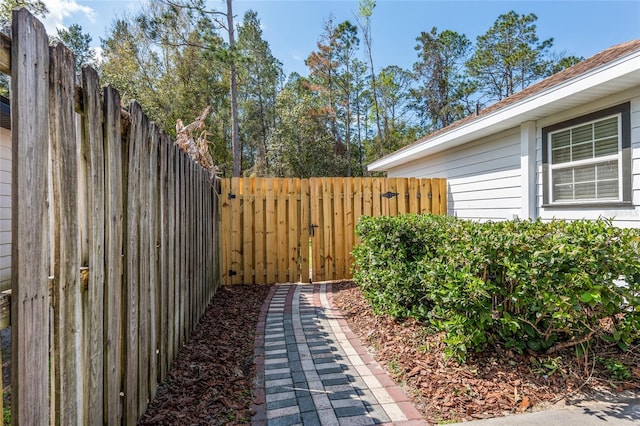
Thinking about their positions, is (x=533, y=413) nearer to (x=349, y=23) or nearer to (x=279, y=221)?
(x=279, y=221)

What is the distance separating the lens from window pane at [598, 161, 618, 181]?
13.5 ft

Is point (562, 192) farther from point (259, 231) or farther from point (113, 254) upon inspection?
point (113, 254)

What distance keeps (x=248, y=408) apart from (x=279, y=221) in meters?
4.04

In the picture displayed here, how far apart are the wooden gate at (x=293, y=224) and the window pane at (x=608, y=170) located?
3.11 m

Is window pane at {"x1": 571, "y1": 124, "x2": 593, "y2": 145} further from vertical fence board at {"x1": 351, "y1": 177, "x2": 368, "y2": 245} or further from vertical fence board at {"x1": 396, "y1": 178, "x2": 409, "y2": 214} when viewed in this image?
vertical fence board at {"x1": 351, "y1": 177, "x2": 368, "y2": 245}

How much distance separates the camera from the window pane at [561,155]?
4664mm

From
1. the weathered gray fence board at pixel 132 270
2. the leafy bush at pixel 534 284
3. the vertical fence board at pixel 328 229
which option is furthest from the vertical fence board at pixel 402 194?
the weathered gray fence board at pixel 132 270

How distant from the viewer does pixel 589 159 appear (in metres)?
4.37

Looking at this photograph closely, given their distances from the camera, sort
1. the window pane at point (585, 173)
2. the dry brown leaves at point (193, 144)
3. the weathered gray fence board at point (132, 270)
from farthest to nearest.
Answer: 1. the dry brown leaves at point (193, 144)
2. the window pane at point (585, 173)
3. the weathered gray fence board at point (132, 270)

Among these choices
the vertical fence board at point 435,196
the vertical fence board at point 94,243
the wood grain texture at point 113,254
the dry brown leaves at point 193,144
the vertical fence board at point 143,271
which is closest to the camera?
the vertical fence board at point 94,243

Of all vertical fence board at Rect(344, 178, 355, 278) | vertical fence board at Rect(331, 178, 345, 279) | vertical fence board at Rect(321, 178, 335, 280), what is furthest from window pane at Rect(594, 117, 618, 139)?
vertical fence board at Rect(321, 178, 335, 280)

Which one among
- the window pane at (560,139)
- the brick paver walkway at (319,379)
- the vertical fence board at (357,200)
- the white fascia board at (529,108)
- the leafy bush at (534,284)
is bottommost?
the brick paver walkway at (319,379)

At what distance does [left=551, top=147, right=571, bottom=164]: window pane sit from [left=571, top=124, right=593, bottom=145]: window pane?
0.14 meters

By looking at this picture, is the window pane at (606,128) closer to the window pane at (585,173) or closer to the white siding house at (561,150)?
the white siding house at (561,150)
